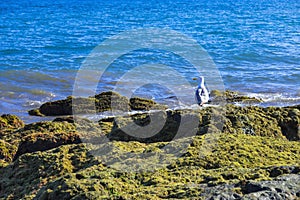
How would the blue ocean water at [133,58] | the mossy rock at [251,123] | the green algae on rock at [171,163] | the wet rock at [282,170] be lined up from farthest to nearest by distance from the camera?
the blue ocean water at [133,58] < the mossy rock at [251,123] < the wet rock at [282,170] < the green algae on rock at [171,163]

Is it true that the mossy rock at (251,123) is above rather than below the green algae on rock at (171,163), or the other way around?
above

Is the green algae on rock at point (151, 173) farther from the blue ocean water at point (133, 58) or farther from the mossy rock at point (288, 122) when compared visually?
the blue ocean water at point (133, 58)

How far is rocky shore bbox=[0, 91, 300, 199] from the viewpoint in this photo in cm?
366

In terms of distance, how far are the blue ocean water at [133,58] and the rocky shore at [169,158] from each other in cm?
913

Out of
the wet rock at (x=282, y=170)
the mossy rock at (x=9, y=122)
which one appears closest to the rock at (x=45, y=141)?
the wet rock at (x=282, y=170)

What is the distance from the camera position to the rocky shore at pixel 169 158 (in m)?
3.66

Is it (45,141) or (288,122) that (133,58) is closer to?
(288,122)

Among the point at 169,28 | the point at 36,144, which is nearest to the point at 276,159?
the point at 36,144

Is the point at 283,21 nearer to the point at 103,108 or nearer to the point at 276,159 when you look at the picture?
the point at 103,108

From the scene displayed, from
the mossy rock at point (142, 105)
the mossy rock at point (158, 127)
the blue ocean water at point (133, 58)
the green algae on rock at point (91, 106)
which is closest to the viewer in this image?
the mossy rock at point (158, 127)

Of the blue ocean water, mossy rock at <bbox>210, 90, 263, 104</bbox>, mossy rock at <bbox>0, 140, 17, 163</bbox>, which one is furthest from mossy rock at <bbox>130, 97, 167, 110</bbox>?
mossy rock at <bbox>0, 140, 17, 163</bbox>

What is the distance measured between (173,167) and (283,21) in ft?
138

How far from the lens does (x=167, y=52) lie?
90.3ft

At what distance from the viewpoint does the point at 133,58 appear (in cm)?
2573
